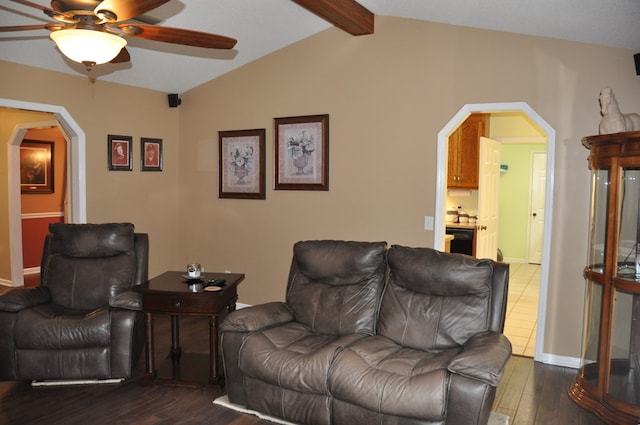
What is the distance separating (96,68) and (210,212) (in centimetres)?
192

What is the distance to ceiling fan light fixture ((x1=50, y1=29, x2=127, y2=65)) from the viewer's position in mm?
2439

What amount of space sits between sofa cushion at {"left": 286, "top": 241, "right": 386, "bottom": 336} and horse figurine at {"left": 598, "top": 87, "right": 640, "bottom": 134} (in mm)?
1689

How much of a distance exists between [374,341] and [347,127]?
239 cm

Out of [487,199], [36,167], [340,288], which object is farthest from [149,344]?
[36,167]

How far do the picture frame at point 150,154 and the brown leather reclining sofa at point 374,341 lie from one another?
273 cm

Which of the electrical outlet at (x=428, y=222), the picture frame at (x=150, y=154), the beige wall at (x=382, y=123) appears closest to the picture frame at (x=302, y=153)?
the beige wall at (x=382, y=123)

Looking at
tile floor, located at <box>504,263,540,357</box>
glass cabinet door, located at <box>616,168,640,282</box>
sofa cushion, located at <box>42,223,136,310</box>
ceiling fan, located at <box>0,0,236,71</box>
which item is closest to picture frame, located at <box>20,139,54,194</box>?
sofa cushion, located at <box>42,223,136,310</box>

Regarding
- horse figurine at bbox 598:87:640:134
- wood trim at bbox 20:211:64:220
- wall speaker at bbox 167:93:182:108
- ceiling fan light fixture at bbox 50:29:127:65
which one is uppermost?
wall speaker at bbox 167:93:182:108

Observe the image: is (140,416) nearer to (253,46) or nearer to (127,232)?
(127,232)

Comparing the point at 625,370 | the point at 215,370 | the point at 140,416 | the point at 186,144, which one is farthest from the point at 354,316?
the point at 186,144

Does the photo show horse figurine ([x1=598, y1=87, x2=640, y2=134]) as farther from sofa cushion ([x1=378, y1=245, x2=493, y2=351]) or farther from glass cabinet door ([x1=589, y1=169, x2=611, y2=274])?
sofa cushion ([x1=378, y1=245, x2=493, y2=351])

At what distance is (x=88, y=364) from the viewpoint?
357cm

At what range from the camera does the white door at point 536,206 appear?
A: 9031 millimetres

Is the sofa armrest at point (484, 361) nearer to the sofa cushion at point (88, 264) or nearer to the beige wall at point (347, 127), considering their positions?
the beige wall at point (347, 127)
